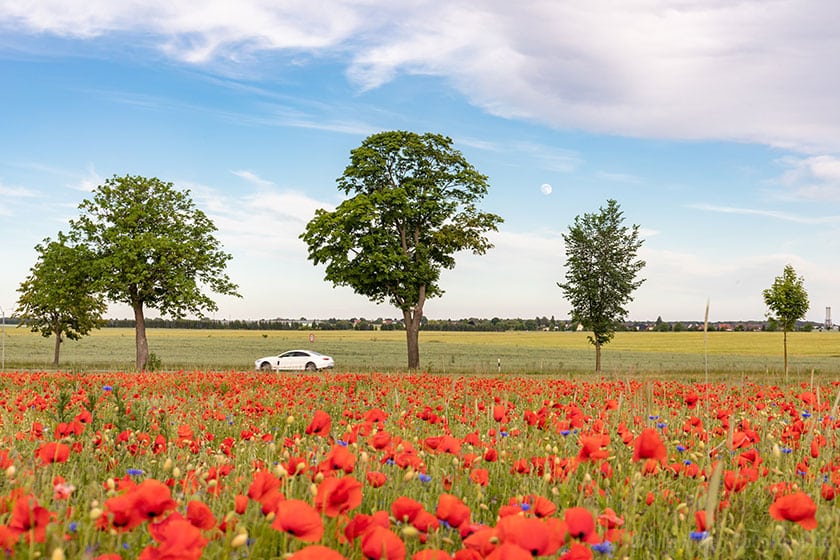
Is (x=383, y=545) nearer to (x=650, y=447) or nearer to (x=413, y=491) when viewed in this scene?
(x=650, y=447)

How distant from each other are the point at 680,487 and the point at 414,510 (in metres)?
2.99

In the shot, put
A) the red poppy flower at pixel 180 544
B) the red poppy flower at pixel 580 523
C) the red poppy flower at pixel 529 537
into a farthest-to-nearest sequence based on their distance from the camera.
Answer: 1. the red poppy flower at pixel 580 523
2. the red poppy flower at pixel 529 537
3. the red poppy flower at pixel 180 544

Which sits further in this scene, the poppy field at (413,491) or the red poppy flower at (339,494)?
the red poppy flower at (339,494)

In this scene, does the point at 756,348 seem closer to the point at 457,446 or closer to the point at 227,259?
the point at 227,259

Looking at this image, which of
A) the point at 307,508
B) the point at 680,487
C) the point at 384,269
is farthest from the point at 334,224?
the point at 307,508

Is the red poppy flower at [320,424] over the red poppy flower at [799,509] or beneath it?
over

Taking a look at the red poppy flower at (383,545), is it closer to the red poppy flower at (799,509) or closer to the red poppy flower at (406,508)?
the red poppy flower at (406,508)

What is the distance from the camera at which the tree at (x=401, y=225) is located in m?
35.6

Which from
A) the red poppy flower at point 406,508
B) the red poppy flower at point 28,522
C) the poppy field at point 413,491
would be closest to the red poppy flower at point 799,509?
the poppy field at point 413,491

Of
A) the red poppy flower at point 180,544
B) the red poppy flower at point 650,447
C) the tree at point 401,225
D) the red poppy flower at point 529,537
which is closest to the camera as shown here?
the red poppy flower at point 180,544

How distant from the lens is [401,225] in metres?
37.8

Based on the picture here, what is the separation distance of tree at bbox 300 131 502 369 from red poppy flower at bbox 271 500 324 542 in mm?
32471

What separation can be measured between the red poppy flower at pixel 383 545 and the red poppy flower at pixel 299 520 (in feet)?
0.48

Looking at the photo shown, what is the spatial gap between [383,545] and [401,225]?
119 feet
